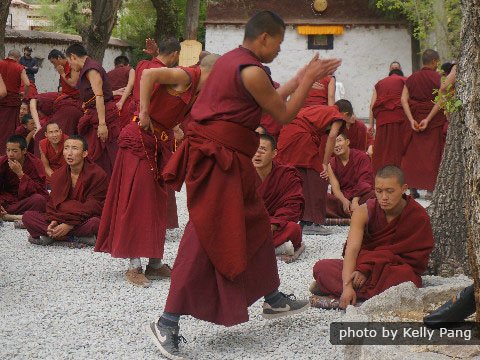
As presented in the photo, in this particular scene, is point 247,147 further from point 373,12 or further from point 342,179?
point 373,12

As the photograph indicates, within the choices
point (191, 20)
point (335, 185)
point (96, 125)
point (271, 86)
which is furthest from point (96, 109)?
point (191, 20)

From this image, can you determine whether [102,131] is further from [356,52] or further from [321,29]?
[356,52]

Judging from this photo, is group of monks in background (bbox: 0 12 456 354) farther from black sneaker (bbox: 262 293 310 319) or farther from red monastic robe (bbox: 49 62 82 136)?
black sneaker (bbox: 262 293 310 319)

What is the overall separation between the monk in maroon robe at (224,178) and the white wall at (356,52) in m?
21.9

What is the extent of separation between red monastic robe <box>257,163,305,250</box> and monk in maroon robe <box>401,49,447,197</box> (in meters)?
3.44

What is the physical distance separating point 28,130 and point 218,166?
23.8 ft

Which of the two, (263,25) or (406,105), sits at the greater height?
(263,25)

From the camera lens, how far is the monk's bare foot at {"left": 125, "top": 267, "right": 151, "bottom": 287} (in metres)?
5.79

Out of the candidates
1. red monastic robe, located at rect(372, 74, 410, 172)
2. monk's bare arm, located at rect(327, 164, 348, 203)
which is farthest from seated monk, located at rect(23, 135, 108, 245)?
red monastic robe, located at rect(372, 74, 410, 172)

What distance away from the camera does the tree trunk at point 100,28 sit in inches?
634

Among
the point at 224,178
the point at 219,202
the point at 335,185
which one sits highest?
the point at 224,178

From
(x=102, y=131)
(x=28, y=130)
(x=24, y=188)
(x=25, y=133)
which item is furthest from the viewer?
(x=28, y=130)

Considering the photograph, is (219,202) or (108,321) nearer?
(219,202)

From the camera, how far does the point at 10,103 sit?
1081 cm
